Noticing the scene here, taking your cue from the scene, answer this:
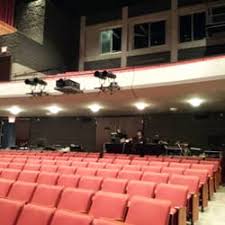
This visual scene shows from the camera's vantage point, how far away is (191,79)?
5953 mm

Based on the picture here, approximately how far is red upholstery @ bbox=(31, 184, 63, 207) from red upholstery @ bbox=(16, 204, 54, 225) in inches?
31.6

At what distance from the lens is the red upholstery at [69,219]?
2.35m

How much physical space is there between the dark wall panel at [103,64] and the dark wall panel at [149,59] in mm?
509

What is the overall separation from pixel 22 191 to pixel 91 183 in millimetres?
886

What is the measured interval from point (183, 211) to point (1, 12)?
8.07 metres

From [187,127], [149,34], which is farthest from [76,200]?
[149,34]

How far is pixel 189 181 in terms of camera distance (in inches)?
166

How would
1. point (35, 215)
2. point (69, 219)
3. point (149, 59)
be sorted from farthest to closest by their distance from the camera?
point (149, 59), point (35, 215), point (69, 219)

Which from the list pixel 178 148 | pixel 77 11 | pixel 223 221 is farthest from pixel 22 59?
pixel 223 221

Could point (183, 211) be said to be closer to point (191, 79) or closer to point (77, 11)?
point (191, 79)

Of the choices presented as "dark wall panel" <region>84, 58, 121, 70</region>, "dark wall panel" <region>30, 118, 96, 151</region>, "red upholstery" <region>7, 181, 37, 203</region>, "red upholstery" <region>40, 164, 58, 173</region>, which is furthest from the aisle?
"dark wall panel" <region>84, 58, 121, 70</region>

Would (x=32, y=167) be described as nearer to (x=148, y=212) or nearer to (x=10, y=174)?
(x=10, y=174)

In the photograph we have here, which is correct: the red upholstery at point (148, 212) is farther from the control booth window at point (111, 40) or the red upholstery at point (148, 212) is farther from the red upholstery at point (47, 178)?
the control booth window at point (111, 40)

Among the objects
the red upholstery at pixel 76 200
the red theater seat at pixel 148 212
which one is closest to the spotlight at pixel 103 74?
the red upholstery at pixel 76 200
